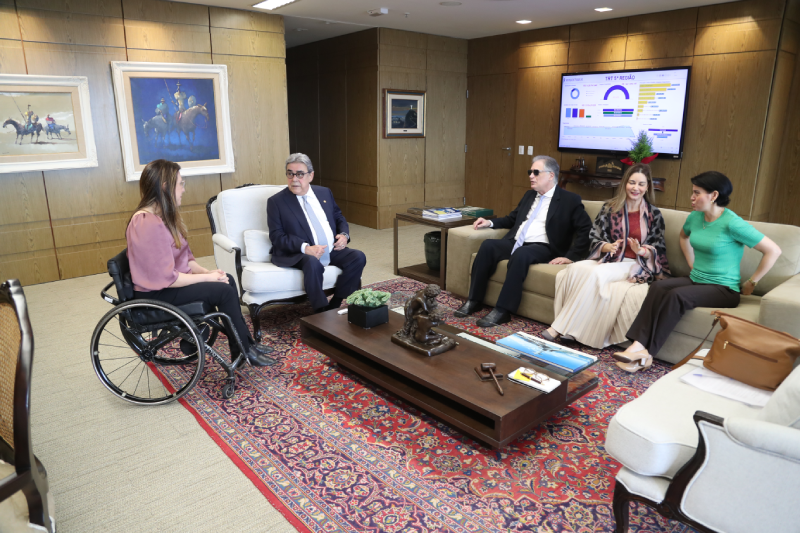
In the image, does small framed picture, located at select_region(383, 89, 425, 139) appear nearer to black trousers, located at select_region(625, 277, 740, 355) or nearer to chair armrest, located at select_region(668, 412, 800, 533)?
black trousers, located at select_region(625, 277, 740, 355)

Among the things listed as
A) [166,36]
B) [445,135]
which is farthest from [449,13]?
[166,36]

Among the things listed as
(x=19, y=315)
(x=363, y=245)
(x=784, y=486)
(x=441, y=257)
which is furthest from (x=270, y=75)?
(x=784, y=486)

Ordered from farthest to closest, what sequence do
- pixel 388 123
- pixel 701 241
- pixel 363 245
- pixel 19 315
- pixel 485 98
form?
pixel 485 98
pixel 388 123
pixel 363 245
pixel 701 241
pixel 19 315

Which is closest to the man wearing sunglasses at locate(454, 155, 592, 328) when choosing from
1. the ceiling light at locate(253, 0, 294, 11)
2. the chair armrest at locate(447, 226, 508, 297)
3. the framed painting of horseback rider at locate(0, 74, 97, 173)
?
the chair armrest at locate(447, 226, 508, 297)

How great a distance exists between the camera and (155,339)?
2.74m

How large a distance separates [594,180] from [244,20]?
452 cm

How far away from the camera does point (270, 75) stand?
6148mm

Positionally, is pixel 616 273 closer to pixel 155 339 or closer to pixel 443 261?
pixel 443 261

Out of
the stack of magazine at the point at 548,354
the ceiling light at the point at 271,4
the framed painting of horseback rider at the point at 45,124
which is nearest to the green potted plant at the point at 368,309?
the stack of magazine at the point at 548,354

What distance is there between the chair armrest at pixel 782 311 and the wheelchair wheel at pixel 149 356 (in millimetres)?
2940

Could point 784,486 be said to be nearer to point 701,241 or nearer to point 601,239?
point 701,241

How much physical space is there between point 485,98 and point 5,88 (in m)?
5.93

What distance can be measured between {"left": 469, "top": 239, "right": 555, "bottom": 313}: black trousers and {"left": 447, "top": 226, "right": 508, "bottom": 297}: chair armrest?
17 centimetres

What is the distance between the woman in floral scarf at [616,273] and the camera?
3.47 metres
